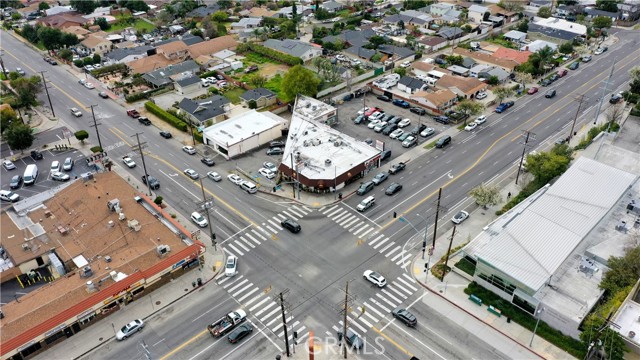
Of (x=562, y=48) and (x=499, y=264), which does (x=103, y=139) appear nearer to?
(x=499, y=264)

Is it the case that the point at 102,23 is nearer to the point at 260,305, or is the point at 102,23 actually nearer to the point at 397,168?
the point at 397,168

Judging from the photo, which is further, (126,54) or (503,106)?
(126,54)

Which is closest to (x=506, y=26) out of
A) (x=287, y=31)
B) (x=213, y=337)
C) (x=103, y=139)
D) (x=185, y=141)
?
(x=287, y=31)

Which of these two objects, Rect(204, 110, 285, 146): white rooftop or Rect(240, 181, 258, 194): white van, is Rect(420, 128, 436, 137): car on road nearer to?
Rect(204, 110, 285, 146): white rooftop

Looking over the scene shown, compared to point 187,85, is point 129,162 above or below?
below

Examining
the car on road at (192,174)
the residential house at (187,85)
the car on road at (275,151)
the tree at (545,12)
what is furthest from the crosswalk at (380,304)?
the tree at (545,12)

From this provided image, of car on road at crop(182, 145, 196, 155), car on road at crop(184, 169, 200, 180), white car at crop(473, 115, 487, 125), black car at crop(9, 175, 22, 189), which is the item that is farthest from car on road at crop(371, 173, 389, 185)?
black car at crop(9, 175, 22, 189)

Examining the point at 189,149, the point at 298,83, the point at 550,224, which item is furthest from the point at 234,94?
the point at 550,224

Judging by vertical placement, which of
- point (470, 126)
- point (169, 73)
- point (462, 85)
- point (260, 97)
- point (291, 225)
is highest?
point (462, 85)
